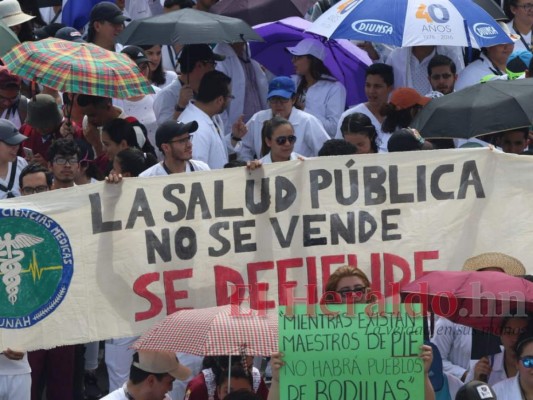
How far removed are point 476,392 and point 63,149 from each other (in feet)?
13.4

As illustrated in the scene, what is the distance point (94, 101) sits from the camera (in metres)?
13.1

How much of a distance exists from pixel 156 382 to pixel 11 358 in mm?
1282

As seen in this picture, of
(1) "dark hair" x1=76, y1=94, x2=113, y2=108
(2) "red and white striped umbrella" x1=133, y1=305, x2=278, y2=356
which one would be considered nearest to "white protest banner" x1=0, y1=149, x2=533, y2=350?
(2) "red and white striped umbrella" x1=133, y1=305, x2=278, y2=356

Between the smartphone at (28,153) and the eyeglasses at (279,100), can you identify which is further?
the eyeglasses at (279,100)

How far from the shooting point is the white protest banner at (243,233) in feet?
33.8

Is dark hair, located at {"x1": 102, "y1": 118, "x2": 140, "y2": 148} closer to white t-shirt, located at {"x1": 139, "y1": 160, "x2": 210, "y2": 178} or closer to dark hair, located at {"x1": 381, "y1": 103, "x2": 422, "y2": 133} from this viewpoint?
white t-shirt, located at {"x1": 139, "y1": 160, "x2": 210, "y2": 178}

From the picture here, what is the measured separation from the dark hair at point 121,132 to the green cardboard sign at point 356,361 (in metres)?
3.99

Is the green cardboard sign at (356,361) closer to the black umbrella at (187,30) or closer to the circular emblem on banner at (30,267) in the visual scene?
the circular emblem on banner at (30,267)

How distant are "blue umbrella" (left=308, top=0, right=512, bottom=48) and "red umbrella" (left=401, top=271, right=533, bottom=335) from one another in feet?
10.8

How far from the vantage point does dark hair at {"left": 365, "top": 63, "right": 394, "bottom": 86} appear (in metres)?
13.6

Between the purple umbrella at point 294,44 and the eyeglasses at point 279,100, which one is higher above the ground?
the purple umbrella at point 294,44

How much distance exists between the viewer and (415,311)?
8.98 metres

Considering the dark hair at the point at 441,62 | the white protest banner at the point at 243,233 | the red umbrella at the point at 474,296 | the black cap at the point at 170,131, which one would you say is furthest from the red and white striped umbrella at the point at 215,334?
the dark hair at the point at 441,62

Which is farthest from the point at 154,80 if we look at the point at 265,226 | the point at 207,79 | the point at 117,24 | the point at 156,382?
the point at 156,382
